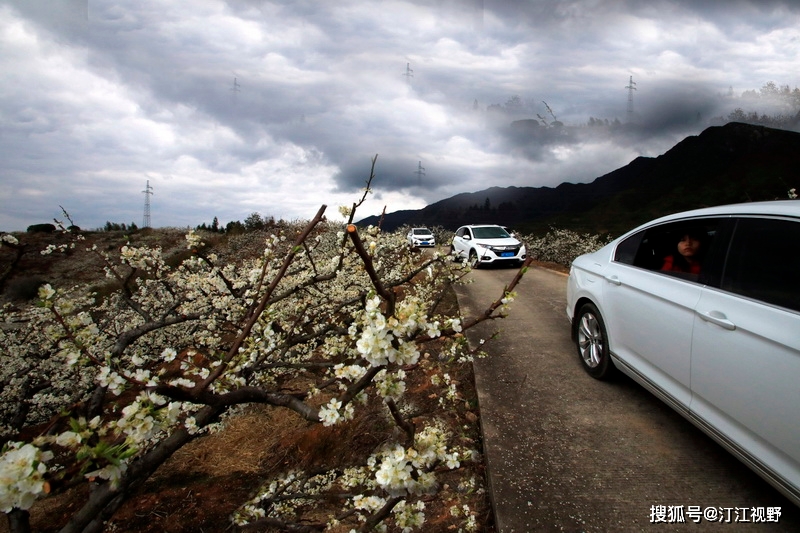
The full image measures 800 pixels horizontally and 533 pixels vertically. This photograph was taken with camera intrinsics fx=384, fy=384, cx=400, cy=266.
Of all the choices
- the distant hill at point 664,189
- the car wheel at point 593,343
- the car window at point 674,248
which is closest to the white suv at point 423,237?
the car wheel at point 593,343

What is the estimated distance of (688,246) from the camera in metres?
3.27

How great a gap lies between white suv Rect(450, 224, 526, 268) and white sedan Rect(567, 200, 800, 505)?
8.57 m

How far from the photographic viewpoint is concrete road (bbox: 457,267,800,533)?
2.37m

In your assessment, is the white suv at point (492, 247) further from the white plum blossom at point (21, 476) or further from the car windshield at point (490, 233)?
the white plum blossom at point (21, 476)

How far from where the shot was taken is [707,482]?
2.60m

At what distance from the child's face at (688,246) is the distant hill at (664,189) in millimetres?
60368

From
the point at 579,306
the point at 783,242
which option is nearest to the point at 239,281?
the point at 579,306

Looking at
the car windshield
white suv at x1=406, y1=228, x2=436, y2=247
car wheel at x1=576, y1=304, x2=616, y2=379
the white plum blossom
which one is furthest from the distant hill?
the white plum blossom

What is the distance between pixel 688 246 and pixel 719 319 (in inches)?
43.4

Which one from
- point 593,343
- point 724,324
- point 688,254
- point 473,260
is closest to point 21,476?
point 724,324

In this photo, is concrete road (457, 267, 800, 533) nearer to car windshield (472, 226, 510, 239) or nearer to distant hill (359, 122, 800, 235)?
car windshield (472, 226, 510, 239)

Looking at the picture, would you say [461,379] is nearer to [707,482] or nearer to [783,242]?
[707,482]

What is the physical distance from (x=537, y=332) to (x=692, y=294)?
3.05m

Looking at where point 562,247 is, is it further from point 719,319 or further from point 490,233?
point 719,319
